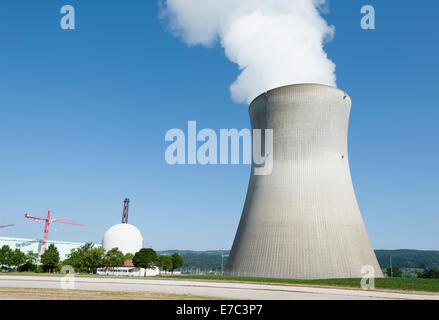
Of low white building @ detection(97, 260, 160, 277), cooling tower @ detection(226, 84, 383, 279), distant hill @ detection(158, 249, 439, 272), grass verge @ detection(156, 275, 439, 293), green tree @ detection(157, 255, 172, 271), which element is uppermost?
cooling tower @ detection(226, 84, 383, 279)

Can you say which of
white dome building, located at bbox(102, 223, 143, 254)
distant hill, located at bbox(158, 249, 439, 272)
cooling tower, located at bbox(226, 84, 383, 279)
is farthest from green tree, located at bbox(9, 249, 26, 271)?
distant hill, located at bbox(158, 249, 439, 272)

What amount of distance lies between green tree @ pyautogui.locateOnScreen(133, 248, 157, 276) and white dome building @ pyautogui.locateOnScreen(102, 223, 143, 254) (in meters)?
11.2

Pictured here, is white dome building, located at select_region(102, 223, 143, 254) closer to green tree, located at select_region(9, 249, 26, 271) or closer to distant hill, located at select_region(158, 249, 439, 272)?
green tree, located at select_region(9, 249, 26, 271)

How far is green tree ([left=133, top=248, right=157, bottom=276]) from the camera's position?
120 ft

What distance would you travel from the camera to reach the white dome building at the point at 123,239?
157 feet

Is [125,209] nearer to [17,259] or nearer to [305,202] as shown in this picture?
[17,259]

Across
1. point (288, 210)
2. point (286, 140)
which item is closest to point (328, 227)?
point (288, 210)

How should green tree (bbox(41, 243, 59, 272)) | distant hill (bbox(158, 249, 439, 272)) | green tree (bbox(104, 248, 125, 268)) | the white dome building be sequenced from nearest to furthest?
green tree (bbox(104, 248, 125, 268)) < green tree (bbox(41, 243, 59, 272)) < the white dome building < distant hill (bbox(158, 249, 439, 272))

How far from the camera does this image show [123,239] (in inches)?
1901

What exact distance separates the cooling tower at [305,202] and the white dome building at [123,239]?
2898cm
